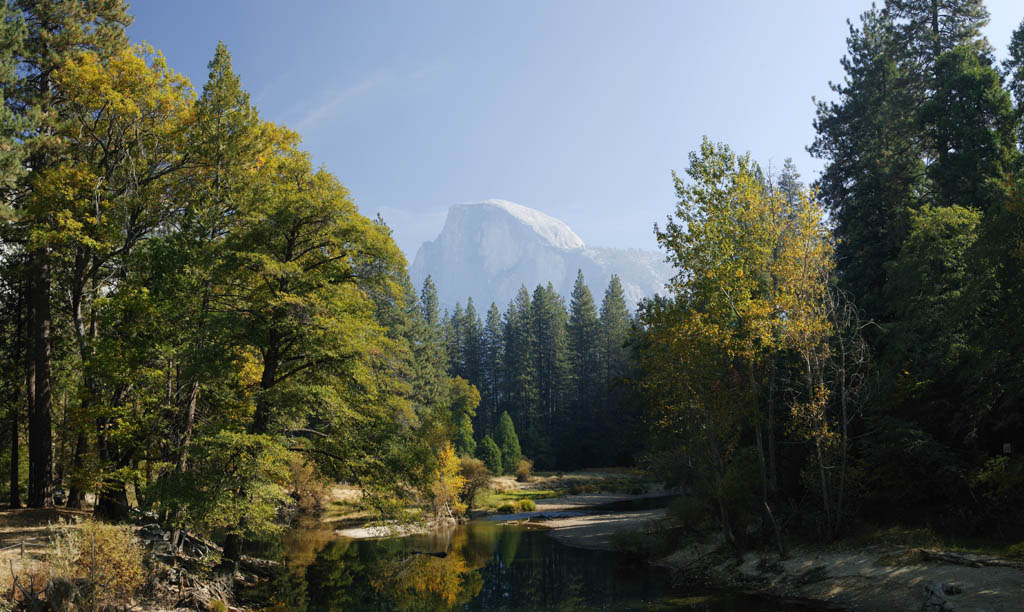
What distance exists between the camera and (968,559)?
14242 millimetres

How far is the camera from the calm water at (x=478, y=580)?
1752 centimetres

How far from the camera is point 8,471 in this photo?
83.3 feet

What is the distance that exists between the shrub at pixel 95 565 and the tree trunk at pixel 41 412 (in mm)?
6531

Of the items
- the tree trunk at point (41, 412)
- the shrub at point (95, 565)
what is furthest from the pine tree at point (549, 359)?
the shrub at point (95, 565)

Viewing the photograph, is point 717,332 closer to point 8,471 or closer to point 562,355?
point 8,471

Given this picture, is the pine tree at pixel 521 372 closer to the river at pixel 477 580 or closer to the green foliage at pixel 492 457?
the green foliage at pixel 492 457

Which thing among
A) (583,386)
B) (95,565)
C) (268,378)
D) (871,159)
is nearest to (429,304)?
(583,386)

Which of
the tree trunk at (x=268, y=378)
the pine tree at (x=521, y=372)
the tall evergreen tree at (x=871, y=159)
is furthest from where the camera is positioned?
Result: the pine tree at (x=521, y=372)

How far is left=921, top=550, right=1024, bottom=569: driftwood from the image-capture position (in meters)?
13.7

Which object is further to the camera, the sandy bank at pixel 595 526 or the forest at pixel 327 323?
the sandy bank at pixel 595 526

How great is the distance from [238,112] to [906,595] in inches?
944

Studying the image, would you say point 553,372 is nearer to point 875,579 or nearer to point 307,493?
point 307,493

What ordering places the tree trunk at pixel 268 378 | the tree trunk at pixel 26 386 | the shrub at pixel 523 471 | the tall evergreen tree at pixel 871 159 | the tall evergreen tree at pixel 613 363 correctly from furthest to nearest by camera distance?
the tall evergreen tree at pixel 613 363, the shrub at pixel 523 471, the tall evergreen tree at pixel 871 159, the tree trunk at pixel 26 386, the tree trunk at pixel 268 378

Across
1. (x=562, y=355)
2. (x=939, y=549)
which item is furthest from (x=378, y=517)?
(x=562, y=355)
